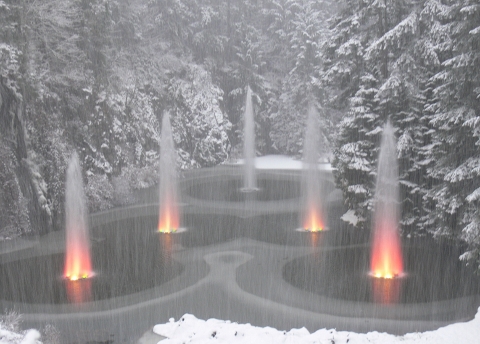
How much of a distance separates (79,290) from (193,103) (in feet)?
87.7

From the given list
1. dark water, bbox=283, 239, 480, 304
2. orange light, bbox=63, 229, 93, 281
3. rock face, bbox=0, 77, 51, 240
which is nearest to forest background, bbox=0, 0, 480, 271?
rock face, bbox=0, 77, 51, 240

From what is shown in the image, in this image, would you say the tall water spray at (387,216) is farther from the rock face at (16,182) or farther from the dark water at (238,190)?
the rock face at (16,182)

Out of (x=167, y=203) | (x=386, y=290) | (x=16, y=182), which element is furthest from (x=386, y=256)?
(x=16, y=182)

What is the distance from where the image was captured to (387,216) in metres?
15.6

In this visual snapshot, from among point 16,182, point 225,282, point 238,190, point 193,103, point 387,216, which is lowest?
point 225,282

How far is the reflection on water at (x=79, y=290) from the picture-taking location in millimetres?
11867

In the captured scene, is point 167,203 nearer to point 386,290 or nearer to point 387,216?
point 387,216

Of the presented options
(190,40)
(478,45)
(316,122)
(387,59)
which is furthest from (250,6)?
(478,45)

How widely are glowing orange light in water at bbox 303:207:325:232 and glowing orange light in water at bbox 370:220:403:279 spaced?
326 cm

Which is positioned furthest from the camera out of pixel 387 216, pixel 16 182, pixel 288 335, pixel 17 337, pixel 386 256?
pixel 16 182

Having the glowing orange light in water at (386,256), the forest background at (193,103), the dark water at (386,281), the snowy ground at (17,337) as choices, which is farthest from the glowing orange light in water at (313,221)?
the snowy ground at (17,337)

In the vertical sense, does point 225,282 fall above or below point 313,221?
below

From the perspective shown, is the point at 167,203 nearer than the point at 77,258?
No

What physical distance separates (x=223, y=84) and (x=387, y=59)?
26.8 meters
